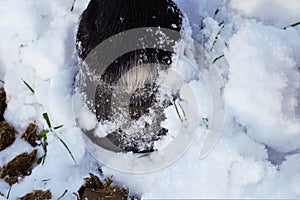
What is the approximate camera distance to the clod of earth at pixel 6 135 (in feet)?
5.90

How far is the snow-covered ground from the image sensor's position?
4.92 ft

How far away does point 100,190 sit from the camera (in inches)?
66.3

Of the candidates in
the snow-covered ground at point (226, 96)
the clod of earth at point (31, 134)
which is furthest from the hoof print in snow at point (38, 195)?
the clod of earth at point (31, 134)

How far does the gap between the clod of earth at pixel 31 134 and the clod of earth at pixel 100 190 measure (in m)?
0.22

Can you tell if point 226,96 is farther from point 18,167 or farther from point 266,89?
point 18,167

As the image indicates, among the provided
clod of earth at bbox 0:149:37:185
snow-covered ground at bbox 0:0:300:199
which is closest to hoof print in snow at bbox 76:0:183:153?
snow-covered ground at bbox 0:0:300:199

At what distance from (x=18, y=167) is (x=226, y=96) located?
655 mm

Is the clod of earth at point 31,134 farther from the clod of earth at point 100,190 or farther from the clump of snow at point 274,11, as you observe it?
the clump of snow at point 274,11

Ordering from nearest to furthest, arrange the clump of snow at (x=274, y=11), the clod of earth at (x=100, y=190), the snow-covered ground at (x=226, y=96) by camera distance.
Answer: the snow-covered ground at (x=226, y=96) → the clod of earth at (x=100, y=190) → the clump of snow at (x=274, y=11)

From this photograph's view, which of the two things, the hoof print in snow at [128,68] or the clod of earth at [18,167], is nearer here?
the hoof print in snow at [128,68]

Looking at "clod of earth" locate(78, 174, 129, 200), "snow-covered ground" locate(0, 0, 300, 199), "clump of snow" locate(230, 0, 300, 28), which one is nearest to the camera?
"snow-covered ground" locate(0, 0, 300, 199)

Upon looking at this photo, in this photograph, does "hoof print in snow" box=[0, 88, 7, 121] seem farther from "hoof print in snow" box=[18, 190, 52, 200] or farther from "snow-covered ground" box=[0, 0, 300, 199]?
"hoof print in snow" box=[18, 190, 52, 200]

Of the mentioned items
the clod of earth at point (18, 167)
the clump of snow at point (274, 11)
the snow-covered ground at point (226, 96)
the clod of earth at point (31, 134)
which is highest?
the clump of snow at point (274, 11)

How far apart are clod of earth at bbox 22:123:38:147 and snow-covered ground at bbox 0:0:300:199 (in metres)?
0.02
